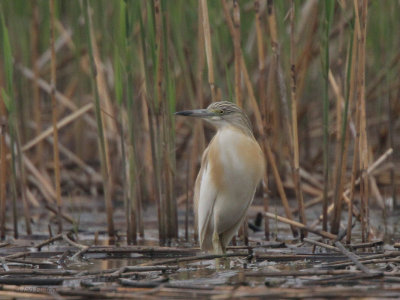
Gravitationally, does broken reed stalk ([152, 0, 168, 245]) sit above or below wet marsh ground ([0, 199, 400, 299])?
above

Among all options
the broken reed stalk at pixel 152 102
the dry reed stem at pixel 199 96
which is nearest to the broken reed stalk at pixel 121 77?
the broken reed stalk at pixel 152 102

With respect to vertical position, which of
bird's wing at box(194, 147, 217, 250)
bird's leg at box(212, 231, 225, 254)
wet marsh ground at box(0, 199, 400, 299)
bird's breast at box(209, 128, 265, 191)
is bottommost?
wet marsh ground at box(0, 199, 400, 299)

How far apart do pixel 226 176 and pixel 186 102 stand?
3062mm

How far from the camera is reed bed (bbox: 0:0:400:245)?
18.4ft

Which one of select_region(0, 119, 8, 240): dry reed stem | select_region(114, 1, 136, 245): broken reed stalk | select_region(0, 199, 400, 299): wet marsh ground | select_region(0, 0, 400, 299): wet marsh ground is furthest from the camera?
select_region(0, 119, 8, 240): dry reed stem

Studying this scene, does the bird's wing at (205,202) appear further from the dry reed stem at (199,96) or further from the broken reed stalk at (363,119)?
the broken reed stalk at (363,119)

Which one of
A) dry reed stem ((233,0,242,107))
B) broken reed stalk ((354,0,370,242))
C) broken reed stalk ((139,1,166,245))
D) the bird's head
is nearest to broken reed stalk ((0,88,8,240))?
broken reed stalk ((139,1,166,245))

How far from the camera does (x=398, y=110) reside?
8.33 meters

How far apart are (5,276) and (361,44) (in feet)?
8.51

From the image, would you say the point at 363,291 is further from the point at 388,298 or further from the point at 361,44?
the point at 361,44

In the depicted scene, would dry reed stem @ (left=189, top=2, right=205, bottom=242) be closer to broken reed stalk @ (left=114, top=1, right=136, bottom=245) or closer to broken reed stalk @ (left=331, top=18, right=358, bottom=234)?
broken reed stalk @ (left=114, top=1, right=136, bottom=245)

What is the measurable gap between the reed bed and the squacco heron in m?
0.28

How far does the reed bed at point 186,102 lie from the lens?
221 inches

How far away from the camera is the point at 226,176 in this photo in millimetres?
5438
